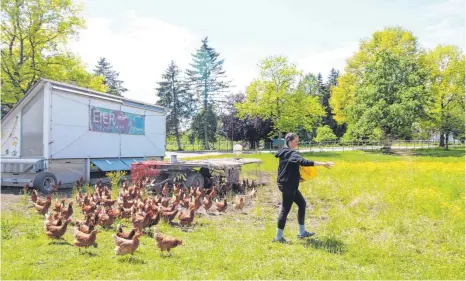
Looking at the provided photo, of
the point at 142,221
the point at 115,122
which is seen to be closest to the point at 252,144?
the point at 115,122

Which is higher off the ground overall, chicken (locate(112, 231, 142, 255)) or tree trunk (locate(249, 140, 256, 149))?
tree trunk (locate(249, 140, 256, 149))

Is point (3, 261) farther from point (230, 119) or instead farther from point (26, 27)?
point (230, 119)

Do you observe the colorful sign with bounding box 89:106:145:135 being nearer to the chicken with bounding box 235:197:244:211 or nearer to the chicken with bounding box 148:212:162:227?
the chicken with bounding box 235:197:244:211

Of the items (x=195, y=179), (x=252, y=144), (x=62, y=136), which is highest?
(x=62, y=136)

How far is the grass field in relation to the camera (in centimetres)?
498

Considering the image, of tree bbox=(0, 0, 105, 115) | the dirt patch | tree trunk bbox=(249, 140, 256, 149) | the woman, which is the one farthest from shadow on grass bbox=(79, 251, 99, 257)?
tree trunk bbox=(249, 140, 256, 149)

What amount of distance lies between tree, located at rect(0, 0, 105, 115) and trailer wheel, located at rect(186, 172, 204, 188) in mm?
16213

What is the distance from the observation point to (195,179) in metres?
12.8

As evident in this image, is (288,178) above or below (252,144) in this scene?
below

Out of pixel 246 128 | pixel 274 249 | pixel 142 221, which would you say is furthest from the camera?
pixel 246 128

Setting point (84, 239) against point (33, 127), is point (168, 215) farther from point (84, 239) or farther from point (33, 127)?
point (33, 127)

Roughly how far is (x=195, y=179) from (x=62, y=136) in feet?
18.1

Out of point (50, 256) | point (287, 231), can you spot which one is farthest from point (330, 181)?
point (50, 256)

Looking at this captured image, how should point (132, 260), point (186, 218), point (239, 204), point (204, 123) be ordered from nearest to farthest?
1. point (132, 260)
2. point (186, 218)
3. point (239, 204)
4. point (204, 123)
